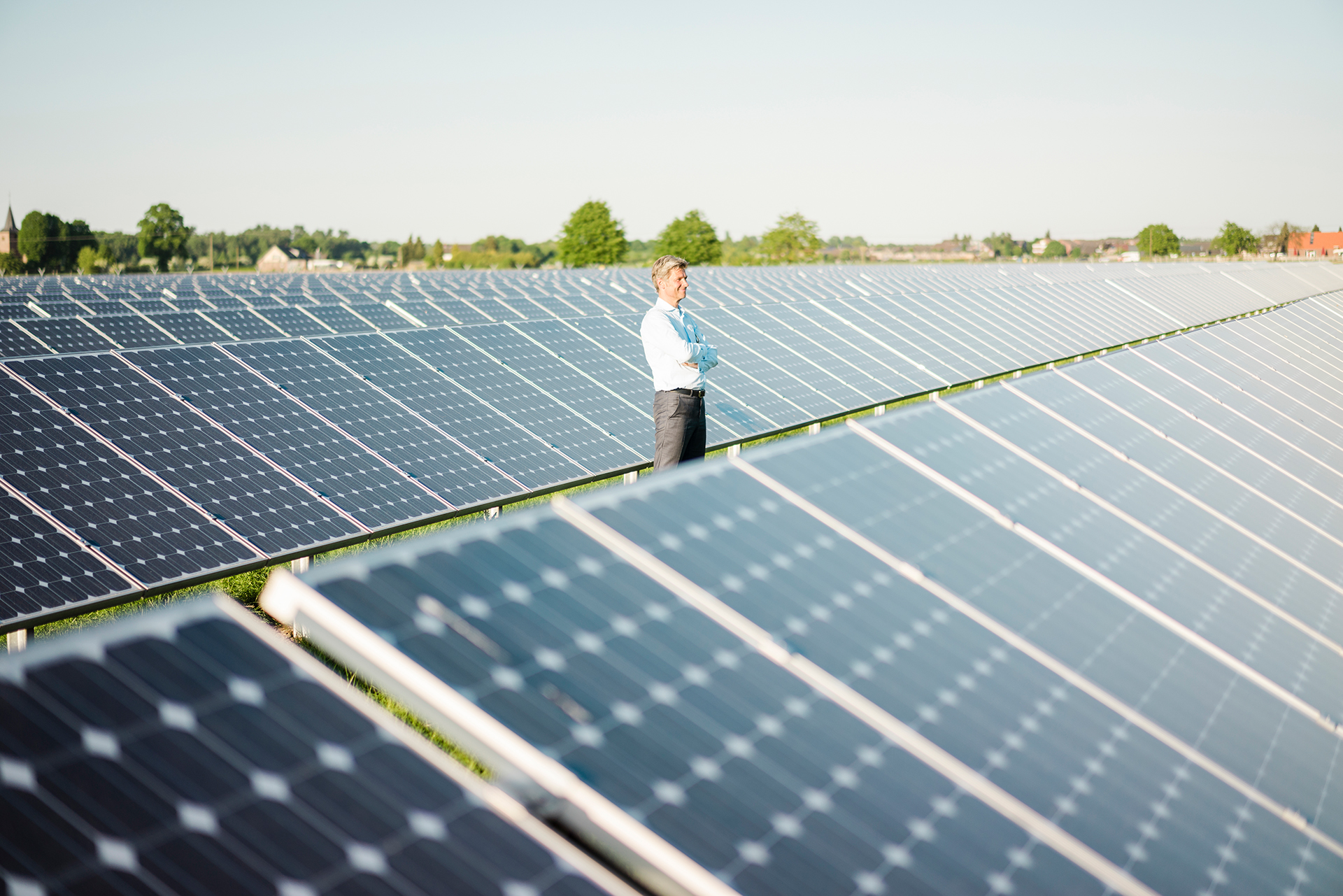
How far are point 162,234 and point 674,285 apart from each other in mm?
163129

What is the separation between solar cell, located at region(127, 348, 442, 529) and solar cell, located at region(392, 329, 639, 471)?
2.31m

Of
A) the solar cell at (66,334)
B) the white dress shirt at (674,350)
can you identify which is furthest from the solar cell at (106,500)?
the solar cell at (66,334)

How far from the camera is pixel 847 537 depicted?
385 cm

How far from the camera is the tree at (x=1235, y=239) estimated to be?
486 ft

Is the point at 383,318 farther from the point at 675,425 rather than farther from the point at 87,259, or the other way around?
the point at 87,259

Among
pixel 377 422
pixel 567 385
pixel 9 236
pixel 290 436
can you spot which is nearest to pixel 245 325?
pixel 567 385

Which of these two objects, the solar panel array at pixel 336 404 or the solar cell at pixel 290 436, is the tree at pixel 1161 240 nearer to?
the solar panel array at pixel 336 404

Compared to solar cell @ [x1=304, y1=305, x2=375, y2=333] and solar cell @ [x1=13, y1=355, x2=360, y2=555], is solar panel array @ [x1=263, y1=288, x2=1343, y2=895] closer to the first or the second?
solar cell @ [x1=13, y1=355, x2=360, y2=555]

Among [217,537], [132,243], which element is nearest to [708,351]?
[217,537]

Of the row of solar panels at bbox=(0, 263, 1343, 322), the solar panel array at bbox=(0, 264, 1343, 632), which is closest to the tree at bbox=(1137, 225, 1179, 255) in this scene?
the row of solar panels at bbox=(0, 263, 1343, 322)

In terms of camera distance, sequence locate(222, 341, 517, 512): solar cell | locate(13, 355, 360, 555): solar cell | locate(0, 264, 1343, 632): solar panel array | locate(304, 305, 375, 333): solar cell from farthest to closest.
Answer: locate(304, 305, 375, 333): solar cell
locate(222, 341, 517, 512): solar cell
locate(13, 355, 360, 555): solar cell
locate(0, 264, 1343, 632): solar panel array

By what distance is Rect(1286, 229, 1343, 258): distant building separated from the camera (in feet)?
542

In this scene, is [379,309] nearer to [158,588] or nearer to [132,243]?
[158,588]

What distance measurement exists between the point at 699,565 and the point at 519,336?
1201 centimetres
